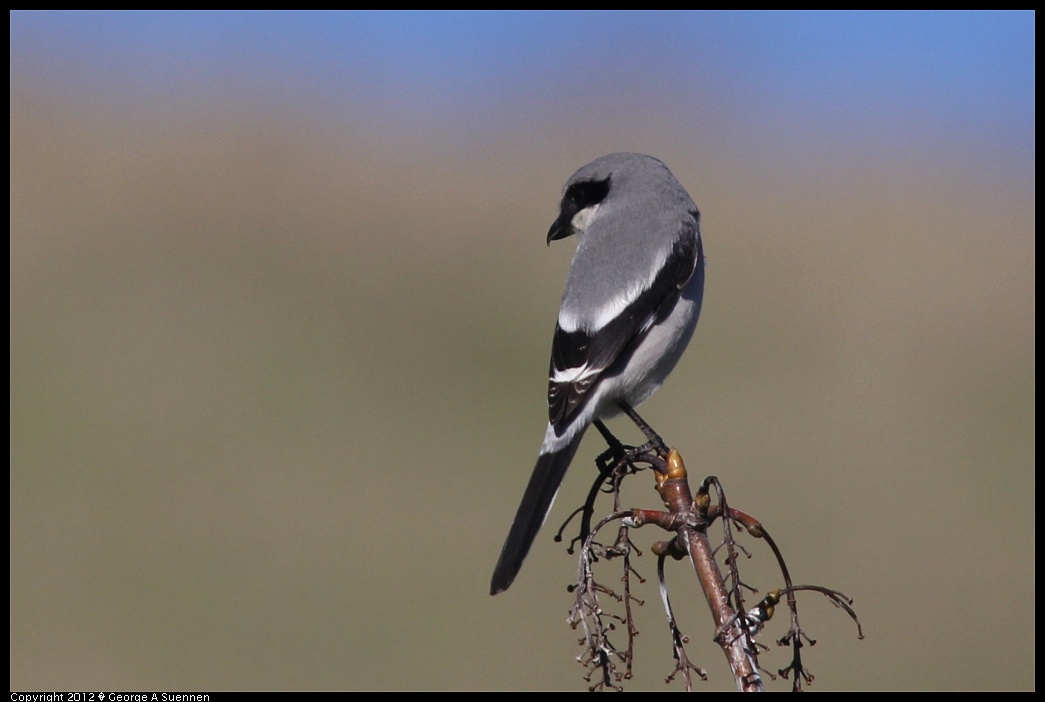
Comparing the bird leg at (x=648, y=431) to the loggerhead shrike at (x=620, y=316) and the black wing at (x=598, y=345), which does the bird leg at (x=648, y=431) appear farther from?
the black wing at (x=598, y=345)

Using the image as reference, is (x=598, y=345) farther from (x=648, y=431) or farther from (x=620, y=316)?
(x=648, y=431)

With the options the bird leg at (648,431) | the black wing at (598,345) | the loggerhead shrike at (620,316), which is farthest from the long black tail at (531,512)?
the bird leg at (648,431)

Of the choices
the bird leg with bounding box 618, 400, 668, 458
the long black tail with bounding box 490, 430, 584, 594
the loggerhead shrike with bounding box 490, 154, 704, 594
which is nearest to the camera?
the long black tail with bounding box 490, 430, 584, 594

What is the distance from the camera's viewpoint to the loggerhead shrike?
9.23ft

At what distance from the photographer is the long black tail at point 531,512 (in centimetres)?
232

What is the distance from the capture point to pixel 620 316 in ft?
9.57

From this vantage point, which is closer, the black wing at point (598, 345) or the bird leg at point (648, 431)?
the bird leg at point (648, 431)

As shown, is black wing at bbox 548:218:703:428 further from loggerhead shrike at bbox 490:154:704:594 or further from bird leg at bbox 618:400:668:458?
bird leg at bbox 618:400:668:458

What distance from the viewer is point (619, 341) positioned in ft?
9.51

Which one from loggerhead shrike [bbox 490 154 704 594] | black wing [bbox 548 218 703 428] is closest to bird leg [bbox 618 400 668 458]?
loggerhead shrike [bbox 490 154 704 594]

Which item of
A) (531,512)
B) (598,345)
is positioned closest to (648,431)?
(598,345)

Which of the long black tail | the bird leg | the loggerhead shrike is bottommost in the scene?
the long black tail

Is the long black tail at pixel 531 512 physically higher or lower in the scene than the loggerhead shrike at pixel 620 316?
lower

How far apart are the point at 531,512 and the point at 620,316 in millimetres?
719
